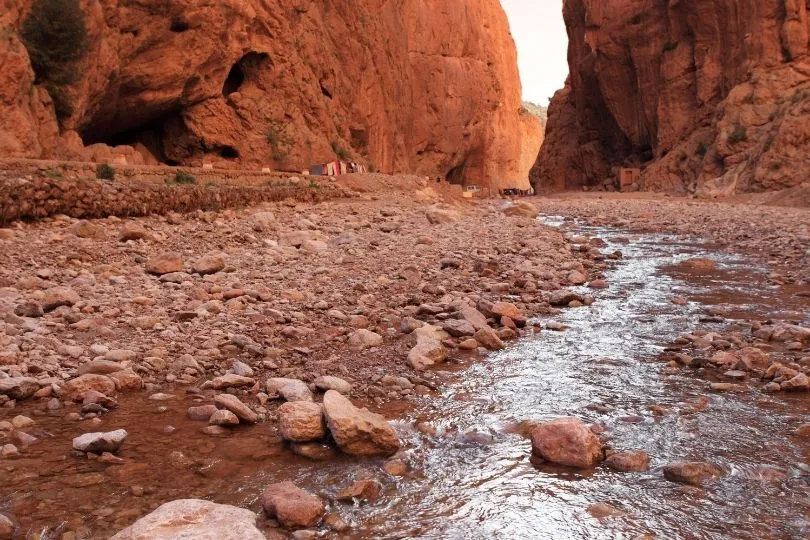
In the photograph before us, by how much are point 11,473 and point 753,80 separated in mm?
39802

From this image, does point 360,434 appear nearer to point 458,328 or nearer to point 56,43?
point 458,328

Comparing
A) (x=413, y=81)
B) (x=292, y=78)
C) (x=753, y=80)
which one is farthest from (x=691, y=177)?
(x=292, y=78)

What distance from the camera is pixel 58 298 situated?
525 centimetres

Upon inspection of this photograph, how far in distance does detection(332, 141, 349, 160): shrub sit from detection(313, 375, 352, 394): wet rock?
2472cm

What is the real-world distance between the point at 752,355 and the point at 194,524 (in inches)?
162

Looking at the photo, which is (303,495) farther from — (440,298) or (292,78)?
(292,78)

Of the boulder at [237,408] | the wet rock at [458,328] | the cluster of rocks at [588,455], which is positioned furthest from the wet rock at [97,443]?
the wet rock at [458,328]

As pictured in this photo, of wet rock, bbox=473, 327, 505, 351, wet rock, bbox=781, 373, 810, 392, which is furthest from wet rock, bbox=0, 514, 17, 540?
wet rock, bbox=781, 373, 810, 392

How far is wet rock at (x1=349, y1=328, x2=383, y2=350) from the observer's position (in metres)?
5.15

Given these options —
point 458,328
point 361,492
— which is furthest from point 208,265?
point 361,492

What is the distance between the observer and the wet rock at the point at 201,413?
3.61m

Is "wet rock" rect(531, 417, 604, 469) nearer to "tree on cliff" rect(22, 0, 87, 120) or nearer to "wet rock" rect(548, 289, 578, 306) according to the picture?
"wet rock" rect(548, 289, 578, 306)

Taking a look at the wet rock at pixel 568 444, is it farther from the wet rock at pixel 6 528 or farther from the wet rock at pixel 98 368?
the wet rock at pixel 98 368

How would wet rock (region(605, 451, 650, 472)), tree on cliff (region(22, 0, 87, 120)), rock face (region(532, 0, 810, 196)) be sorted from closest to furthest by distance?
wet rock (region(605, 451, 650, 472)) < tree on cliff (region(22, 0, 87, 120)) < rock face (region(532, 0, 810, 196))
